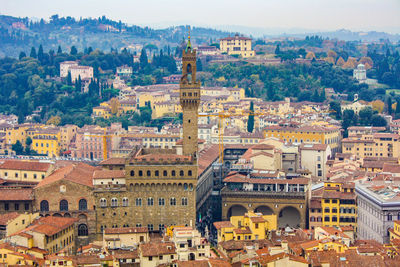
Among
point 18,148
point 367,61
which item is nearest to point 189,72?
point 18,148

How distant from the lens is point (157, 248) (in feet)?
164

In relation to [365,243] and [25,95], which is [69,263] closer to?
[365,243]

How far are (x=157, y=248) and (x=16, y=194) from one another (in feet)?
55.4

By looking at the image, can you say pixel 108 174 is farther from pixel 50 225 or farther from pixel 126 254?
pixel 126 254

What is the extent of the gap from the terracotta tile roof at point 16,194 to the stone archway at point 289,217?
65.6ft

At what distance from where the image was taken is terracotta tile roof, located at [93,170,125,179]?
62.4m

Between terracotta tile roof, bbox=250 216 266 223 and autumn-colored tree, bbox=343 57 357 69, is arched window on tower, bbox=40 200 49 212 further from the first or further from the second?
autumn-colored tree, bbox=343 57 357 69

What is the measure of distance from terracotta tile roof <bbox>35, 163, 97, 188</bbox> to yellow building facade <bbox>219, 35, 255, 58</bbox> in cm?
10489

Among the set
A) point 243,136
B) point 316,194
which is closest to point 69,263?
point 316,194

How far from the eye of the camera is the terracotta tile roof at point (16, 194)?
203 ft

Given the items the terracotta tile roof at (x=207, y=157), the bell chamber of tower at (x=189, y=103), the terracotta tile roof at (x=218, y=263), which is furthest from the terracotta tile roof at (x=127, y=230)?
the bell chamber of tower at (x=189, y=103)

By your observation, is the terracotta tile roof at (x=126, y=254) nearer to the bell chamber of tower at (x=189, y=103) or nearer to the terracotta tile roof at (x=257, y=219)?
the terracotta tile roof at (x=257, y=219)

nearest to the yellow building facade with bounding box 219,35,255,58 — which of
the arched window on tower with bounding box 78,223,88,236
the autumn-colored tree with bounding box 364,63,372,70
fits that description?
the autumn-colored tree with bounding box 364,63,372,70

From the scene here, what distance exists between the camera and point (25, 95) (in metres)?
146
